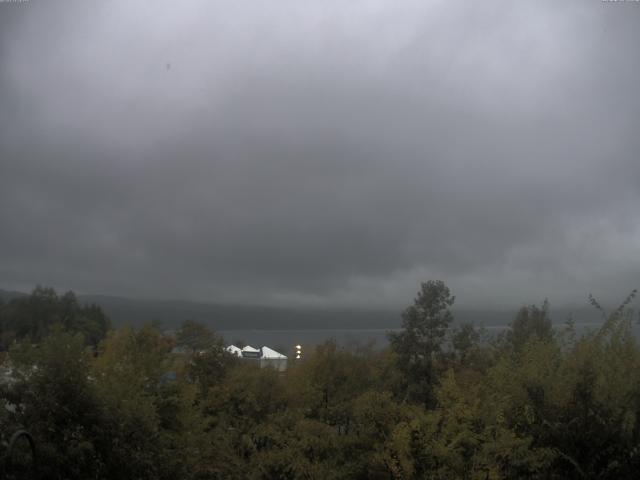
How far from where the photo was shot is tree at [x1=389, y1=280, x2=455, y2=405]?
138 feet

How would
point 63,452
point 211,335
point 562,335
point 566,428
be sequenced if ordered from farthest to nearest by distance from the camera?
1. point 211,335
2. point 562,335
3. point 566,428
4. point 63,452

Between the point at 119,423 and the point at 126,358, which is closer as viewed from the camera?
the point at 119,423

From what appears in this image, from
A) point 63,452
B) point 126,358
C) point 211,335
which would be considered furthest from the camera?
point 211,335

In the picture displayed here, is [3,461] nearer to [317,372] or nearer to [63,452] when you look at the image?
[63,452]

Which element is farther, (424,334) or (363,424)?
(424,334)

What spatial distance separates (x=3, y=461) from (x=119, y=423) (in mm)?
4233

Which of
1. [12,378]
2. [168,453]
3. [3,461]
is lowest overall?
[168,453]

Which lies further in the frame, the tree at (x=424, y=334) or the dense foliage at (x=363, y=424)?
the tree at (x=424, y=334)

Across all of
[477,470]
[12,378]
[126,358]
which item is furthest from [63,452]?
[477,470]

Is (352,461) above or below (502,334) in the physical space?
below

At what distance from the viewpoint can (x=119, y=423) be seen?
15.7 m

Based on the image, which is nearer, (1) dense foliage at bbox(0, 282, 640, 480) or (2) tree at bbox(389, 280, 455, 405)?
(1) dense foliage at bbox(0, 282, 640, 480)

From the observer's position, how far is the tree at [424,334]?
4219 centimetres

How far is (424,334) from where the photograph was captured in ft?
142
